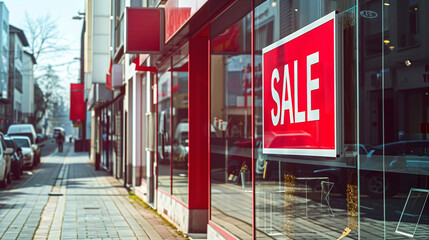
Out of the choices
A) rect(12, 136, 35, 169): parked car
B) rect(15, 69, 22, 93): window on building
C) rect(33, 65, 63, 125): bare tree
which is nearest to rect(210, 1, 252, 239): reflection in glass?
rect(12, 136, 35, 169): parked car

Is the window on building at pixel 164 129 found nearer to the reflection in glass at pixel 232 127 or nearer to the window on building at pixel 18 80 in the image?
the reflection in glass at pixel 232 127

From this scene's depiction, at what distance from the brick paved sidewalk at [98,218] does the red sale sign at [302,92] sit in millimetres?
3758

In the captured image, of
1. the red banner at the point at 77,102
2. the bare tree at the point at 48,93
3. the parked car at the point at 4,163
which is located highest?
the bare tree at the point at 48,93

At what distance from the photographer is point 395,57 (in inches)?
140

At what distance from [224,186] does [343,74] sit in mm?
3840

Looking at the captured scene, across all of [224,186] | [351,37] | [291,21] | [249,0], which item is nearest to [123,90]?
[224,186]

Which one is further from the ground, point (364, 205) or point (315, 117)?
point (315, 117)

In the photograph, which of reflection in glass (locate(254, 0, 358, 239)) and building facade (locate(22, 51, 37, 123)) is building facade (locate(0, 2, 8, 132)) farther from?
reflection in glass (locate(254, 0, 358, 239))

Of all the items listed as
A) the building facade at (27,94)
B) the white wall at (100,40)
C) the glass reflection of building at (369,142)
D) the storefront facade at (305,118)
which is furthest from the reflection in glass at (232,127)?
the building facade at (27,94)

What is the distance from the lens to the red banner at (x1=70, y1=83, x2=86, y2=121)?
143 feet

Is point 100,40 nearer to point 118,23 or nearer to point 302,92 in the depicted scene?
point 118,23

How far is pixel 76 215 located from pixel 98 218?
619 mm

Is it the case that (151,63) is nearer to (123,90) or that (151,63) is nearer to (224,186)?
(224,186)

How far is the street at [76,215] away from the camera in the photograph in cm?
898
